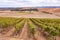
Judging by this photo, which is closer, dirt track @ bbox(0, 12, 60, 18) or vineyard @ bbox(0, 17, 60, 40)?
vineyard @ bbox(0, 17, 60, 40)

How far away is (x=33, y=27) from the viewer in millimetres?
3049

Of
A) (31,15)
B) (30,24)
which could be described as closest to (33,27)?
(30,24)

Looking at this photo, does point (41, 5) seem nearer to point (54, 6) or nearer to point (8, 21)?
point (54, 6)

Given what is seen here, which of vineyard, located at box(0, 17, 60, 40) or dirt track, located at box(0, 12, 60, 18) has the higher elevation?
dirt track, located at box(0, 12, 60, 18)

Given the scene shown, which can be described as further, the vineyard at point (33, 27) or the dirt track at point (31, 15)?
the dirt track at point (31, 15)

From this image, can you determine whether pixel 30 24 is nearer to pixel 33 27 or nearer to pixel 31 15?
pixel 33 27

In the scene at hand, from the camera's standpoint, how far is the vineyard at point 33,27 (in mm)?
3024

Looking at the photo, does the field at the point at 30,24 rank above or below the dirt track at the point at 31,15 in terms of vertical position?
below

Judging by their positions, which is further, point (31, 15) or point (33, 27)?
point (31, 15)

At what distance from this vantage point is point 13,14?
325 cm

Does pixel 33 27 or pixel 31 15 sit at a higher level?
pixel 31 15

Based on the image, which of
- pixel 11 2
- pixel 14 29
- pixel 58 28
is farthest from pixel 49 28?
pixel 11 2

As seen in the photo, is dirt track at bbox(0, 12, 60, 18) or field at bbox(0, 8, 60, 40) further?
dirt track at bbox(0, 12, 60, 18)

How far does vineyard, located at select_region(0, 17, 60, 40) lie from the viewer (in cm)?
302
